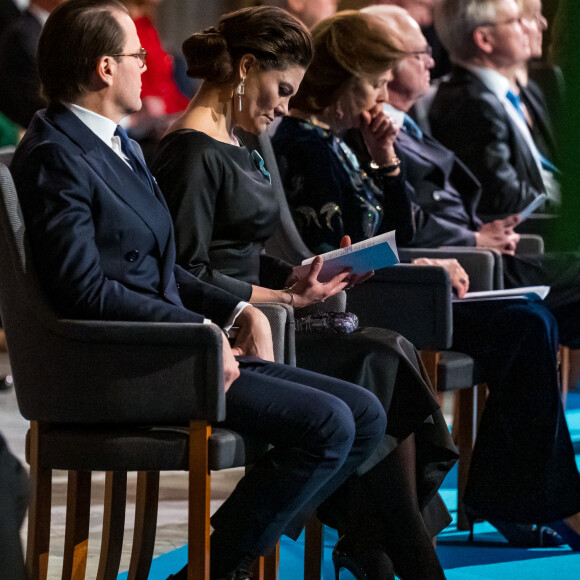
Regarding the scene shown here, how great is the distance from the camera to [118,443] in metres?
1.88

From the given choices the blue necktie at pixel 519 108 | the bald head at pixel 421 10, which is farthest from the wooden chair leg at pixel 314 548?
the bald head at pixel 421 10

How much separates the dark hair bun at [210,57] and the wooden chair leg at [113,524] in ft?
2.88

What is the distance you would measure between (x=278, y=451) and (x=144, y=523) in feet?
1.82

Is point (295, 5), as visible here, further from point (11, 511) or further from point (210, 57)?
point (11, 511)

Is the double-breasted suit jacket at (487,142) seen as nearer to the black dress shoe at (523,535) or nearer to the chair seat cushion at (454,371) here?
the chair seat cushion at (454,371)

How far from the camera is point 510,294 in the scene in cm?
303

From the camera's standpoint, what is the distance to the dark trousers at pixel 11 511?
79 cm

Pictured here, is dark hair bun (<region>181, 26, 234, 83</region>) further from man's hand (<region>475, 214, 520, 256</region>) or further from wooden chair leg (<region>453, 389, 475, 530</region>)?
man's hand (<region>475, 214, 520, 256</region>)

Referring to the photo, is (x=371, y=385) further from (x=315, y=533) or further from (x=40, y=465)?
(x=40, y=465)

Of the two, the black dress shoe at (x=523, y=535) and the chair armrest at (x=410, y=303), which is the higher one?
the chair armrest at (x=410, y=303)

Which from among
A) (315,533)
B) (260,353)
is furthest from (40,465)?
(315,533)

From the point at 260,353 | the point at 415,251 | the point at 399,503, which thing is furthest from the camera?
the point at 415,251

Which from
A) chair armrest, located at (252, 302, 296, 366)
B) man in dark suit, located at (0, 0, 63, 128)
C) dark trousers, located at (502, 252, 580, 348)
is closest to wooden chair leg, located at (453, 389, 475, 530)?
dark trousers, located at (502, 252, 580, 348)

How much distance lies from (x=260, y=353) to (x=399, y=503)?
46 cm
